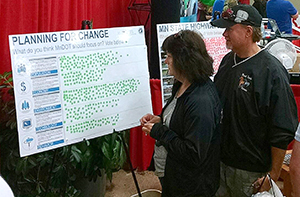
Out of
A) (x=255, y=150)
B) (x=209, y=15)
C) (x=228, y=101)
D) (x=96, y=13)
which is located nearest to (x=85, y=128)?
(x=228, y=101)

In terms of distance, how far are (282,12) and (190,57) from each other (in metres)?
3.16

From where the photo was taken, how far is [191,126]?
150 cm

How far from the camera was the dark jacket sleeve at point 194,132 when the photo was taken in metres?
1.50

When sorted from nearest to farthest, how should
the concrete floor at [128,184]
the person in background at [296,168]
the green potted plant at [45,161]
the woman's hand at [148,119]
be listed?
the person in background at [296,168]
the woman's hand at [148,119]
the green potted plant at [45,161]
the concrete floor at [128,184]

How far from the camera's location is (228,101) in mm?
1749

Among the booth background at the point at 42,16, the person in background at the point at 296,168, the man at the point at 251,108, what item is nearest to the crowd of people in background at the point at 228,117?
the man at the point at 251,108

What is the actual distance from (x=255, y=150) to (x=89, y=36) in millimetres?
976

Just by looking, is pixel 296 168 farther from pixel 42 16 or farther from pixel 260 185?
pixel 42 16

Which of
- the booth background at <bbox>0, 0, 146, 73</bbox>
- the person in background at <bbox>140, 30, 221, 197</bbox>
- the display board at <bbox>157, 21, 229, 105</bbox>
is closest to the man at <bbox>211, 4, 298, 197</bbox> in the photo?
the person in background at <bbox>140, 30, 221, 197</bbox>

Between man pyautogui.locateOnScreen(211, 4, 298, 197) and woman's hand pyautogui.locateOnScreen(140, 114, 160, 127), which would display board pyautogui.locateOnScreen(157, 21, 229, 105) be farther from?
man pyautogui.locateOnScreen(211, 4, 298, 197)

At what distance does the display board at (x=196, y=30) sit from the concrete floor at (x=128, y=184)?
0.91 meters

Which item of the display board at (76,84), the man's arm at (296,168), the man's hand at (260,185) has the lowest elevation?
the man's hand at (260,185)

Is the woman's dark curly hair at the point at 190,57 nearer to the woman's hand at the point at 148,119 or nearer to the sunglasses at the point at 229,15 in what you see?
the sunglasses at the point at 229,15

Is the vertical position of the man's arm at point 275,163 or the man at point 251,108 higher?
the man at point 251,108
